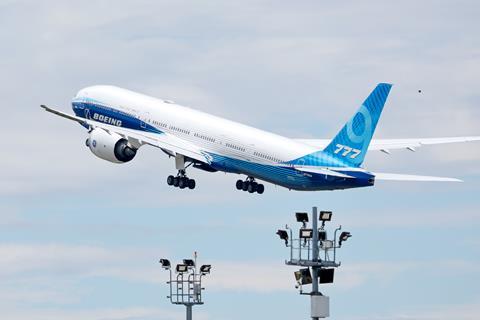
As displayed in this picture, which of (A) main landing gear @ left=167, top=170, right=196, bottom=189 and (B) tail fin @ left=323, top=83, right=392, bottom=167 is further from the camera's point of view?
(A) main landing gear @ left=167, top=170, right=196, bottom=189

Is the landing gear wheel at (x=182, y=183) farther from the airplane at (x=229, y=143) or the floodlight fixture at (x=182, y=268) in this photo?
the floodlight fixture at (x=182, y=268)

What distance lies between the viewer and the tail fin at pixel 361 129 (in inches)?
4668

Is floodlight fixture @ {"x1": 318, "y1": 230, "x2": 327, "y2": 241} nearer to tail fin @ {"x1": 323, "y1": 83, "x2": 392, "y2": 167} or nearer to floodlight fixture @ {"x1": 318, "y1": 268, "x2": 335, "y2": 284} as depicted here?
floodlight fixture @ {"x1": 318, "y1": 268, "x2": 335, "y2": 284}

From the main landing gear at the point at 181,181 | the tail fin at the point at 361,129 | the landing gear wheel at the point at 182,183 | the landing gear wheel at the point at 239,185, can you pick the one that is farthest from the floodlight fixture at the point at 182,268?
the landing gear wheel at the point at 182,183

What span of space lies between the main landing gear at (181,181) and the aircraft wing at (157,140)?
7.33 feet

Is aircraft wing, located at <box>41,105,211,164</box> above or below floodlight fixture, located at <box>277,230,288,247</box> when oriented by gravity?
above

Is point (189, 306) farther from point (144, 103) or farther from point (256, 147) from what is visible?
point (144, 103)

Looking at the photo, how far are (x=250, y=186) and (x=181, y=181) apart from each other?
6.63 m

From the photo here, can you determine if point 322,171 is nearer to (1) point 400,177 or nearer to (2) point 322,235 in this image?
(1) point 400,177

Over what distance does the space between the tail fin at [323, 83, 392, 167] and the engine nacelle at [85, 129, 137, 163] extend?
23.4 meters

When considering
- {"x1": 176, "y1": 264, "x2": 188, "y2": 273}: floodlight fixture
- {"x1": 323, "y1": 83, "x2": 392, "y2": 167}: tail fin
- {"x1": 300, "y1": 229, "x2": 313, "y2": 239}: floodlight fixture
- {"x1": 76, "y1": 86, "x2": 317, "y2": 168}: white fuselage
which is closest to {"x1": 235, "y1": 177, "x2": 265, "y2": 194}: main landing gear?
{"x1": 76, "y1": 86, "x2": 317, "y2": 168}: white fuselage

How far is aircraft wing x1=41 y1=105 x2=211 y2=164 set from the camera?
133500mm

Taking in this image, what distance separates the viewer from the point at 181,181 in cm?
13588

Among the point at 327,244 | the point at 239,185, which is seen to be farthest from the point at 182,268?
the point at 239,185
